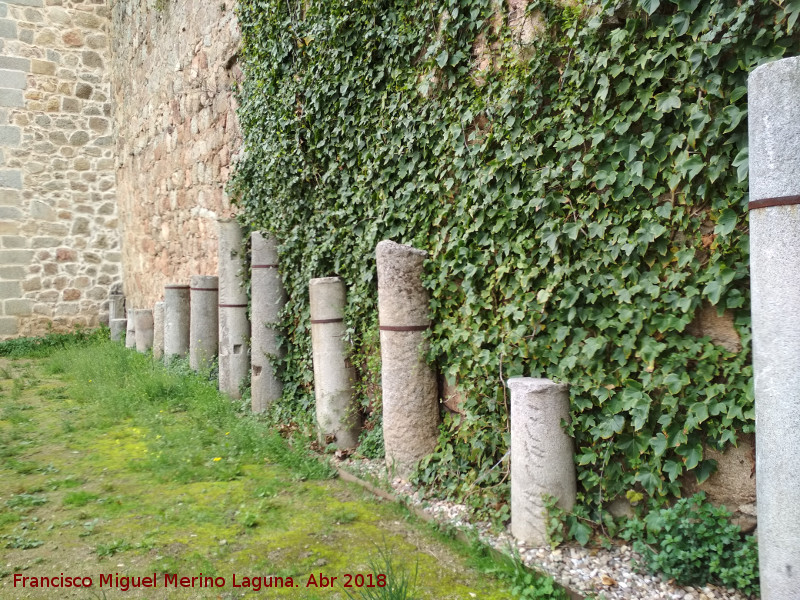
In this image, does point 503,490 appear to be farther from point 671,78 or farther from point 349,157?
point 349,157

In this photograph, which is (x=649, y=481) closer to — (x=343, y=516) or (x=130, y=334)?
(x=343, y=516)

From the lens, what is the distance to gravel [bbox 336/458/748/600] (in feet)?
7.51

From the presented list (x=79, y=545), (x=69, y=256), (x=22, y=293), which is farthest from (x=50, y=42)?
(x=79, y=545)

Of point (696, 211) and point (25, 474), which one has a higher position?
point (696, 211)

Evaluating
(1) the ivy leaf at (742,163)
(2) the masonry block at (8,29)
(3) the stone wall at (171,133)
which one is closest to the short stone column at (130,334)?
(3) the stone wall at (171,133)

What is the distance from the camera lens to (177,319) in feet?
23.4

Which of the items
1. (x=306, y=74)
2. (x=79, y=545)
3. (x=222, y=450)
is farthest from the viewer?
(x=306, y=74)

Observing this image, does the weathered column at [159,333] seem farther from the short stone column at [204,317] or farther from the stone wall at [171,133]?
the short stone column at [204,317]

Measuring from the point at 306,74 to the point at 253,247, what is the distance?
1471mm

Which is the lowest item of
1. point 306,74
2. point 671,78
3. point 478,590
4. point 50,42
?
point 478,590

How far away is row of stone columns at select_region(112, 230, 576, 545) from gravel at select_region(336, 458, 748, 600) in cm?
10

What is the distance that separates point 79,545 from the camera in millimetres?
2811

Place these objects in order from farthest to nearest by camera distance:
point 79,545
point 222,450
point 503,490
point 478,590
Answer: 1. point 222,450
2. point 503,490
3. point 79,545
4. point 478,590

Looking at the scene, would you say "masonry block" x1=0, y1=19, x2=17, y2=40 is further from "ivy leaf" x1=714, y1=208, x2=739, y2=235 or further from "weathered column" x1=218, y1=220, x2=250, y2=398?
"ivy leaf" x1=714, y1=208, x2=739, y2=235
